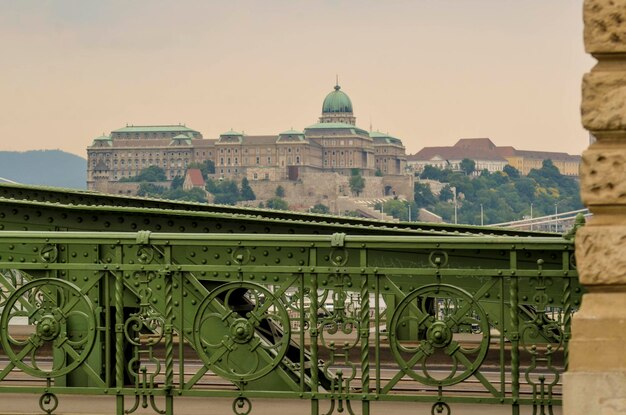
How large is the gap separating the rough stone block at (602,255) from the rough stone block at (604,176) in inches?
3.9

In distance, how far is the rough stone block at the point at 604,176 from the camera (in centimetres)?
532

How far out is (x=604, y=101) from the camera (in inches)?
209

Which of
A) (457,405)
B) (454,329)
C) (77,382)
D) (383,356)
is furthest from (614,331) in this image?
(383,356)

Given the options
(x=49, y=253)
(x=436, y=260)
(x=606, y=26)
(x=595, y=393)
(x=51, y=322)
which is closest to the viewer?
(x=606, y=26)

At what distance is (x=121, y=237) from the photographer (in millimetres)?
6891

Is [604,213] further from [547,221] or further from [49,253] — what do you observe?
[547,221]

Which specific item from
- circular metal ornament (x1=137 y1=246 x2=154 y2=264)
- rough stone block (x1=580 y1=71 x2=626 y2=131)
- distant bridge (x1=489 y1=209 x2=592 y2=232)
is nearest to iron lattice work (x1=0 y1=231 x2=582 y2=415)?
circular metal ornament (x1=137 y1=246 x2=154 y2=264)

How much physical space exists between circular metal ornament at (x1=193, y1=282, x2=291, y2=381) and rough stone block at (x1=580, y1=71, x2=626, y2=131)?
1770 mm

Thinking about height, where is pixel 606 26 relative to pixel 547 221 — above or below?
below

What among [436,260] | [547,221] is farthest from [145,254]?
[547,221]

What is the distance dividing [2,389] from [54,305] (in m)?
0.42

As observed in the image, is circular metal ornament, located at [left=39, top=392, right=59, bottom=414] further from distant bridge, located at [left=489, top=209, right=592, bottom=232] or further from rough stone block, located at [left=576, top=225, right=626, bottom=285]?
rough stone block, located at [left=576, top=225, right=626, bottom=285]

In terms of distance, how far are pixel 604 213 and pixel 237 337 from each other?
1.96 m

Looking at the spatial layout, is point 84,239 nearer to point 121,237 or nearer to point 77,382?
point 121,237
